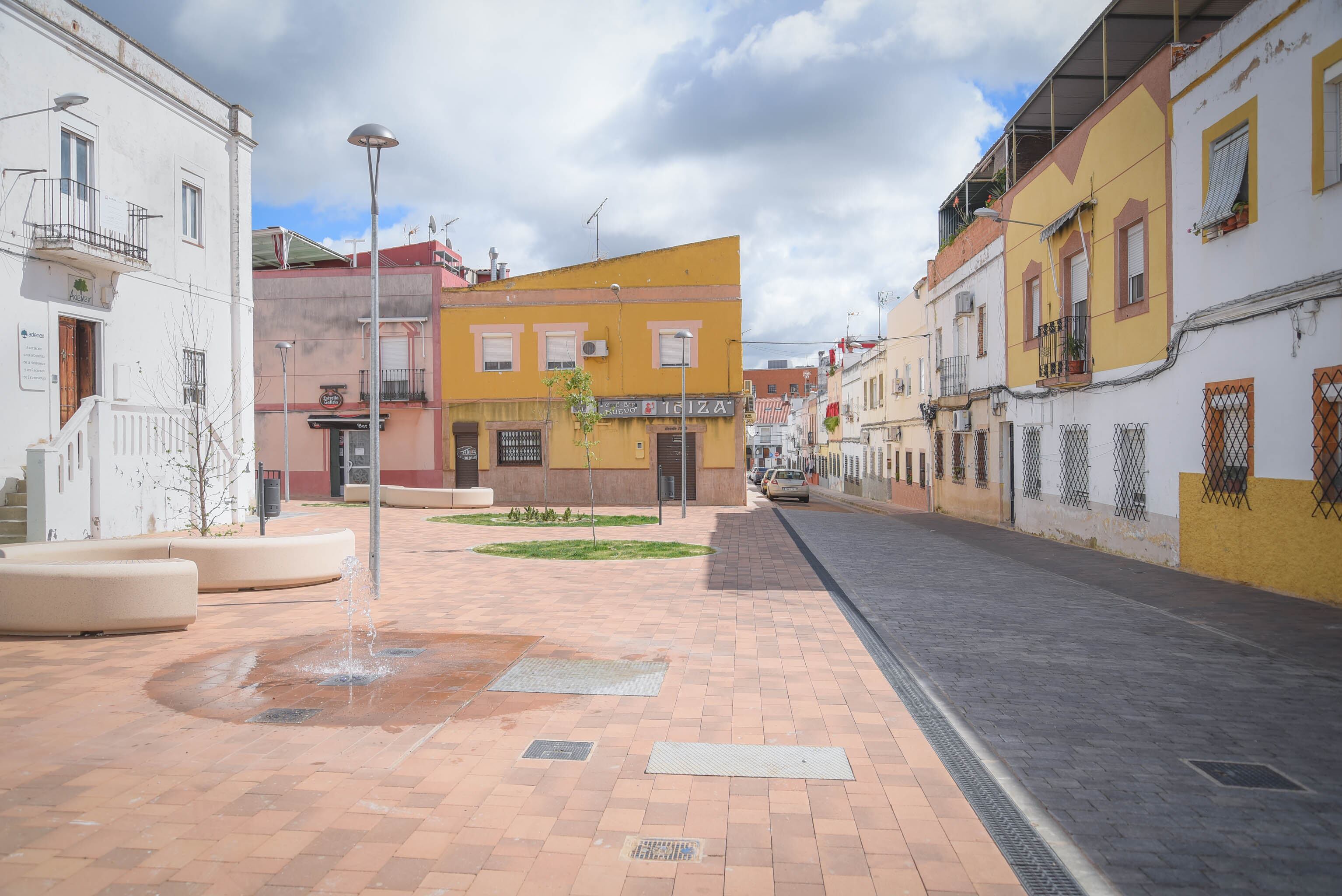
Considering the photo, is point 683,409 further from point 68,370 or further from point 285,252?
point 285,252

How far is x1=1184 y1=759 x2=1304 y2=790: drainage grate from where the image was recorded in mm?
4527

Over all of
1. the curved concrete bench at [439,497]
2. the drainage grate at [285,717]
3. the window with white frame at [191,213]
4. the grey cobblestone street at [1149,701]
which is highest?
the window with white frame at [191,213]

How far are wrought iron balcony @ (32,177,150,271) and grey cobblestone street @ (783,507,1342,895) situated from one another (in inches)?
510

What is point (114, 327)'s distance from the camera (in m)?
15.3

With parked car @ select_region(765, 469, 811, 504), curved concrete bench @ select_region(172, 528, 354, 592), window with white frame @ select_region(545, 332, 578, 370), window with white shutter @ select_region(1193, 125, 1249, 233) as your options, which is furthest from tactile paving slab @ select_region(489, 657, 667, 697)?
parked car @ select_region(765, 469, 811, 504)

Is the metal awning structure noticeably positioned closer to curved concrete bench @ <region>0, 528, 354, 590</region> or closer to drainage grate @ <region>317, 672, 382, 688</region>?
curved concrete bench @ <region>0, 528, 354, 590</region>

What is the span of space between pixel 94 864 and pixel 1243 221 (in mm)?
13165

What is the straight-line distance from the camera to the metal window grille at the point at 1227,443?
11109mm

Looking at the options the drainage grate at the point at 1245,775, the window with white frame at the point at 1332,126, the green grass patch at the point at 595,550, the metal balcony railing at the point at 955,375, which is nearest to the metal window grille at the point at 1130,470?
the window with white frame at the point at 1332,126

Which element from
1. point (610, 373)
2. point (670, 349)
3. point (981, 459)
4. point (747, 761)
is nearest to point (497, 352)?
point (610, 373)

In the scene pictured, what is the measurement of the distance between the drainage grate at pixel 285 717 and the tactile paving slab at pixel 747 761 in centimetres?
229

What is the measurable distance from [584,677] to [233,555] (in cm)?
566

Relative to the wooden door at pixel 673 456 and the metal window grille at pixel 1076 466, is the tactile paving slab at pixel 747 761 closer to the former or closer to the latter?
the metal window grille at pixel 1076 466

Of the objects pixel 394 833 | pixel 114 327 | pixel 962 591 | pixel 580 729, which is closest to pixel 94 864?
pixel 394 833
